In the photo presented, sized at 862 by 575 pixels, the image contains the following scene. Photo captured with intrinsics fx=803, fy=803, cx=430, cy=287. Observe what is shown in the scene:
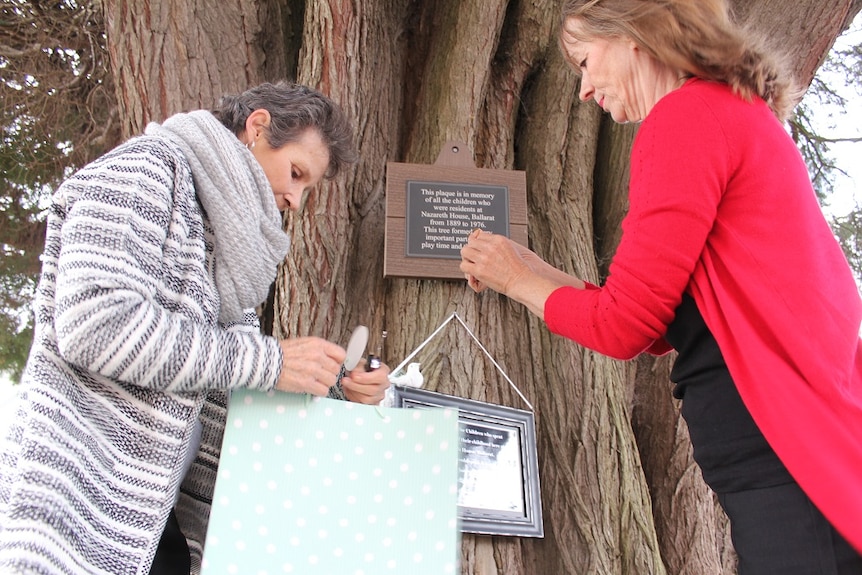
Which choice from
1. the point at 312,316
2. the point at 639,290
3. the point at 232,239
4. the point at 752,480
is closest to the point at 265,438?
the point at 232,239

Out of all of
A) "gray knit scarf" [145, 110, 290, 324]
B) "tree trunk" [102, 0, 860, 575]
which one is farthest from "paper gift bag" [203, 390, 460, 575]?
"tree trunk" [102, 0, 860, 575]

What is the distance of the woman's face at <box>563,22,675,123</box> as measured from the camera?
1713mm

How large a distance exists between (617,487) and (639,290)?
1493mm

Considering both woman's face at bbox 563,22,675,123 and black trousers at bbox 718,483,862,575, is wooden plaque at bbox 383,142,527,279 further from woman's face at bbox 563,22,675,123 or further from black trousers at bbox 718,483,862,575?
black trousers at bbox 718,483,862,575

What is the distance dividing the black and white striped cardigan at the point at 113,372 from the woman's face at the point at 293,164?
424mm

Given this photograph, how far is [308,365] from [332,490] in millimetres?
254

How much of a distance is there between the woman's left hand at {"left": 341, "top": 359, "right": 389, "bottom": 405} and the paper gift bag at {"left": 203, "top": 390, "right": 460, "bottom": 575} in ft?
0.85

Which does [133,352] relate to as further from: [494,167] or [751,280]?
[494,167]

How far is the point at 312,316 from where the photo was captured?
285 cm

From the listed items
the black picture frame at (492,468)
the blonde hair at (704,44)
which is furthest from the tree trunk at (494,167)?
the blonde hair at (704,44)

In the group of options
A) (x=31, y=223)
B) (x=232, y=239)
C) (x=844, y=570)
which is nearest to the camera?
(x=844, y=570)

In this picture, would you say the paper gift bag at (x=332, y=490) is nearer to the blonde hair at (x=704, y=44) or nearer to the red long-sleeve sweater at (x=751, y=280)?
the red long-sleeve sweater at (x=751, y=280)

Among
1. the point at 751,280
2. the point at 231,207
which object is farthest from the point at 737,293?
the point at 231,207

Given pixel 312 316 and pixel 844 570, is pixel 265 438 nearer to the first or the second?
pixel 844 570
